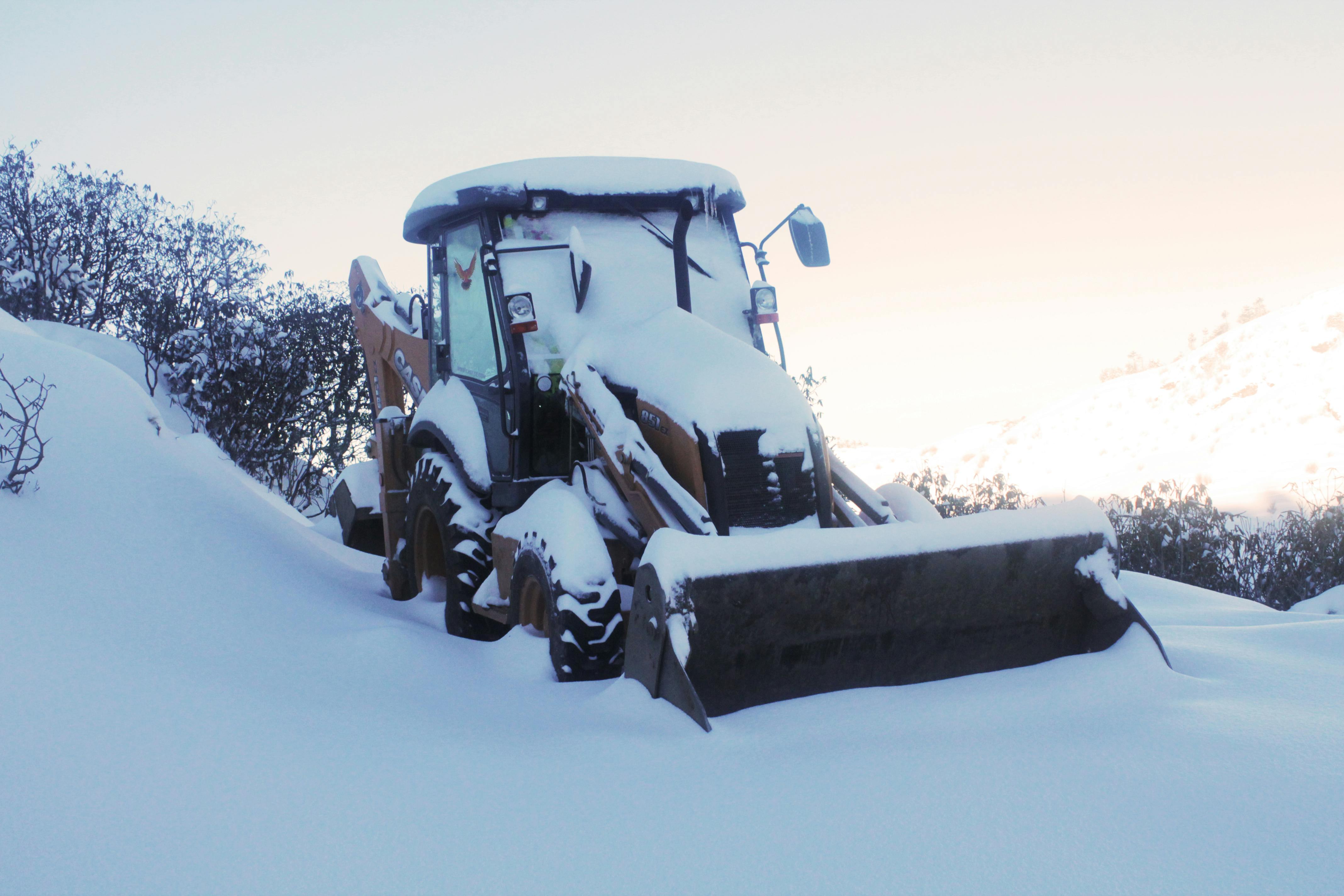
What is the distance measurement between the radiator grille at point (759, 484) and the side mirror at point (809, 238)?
1460 millimetres

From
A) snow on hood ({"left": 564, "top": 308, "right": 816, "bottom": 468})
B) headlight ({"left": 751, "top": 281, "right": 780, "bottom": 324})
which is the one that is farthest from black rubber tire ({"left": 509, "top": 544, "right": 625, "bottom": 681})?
headlight ({"left": 751, "top": 281, "right": 780, "bottom": 324})

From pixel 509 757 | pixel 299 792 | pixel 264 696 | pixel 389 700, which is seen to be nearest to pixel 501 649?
pixel 389 700

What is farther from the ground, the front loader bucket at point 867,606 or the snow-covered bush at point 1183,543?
the front loader bucket at point 867,606

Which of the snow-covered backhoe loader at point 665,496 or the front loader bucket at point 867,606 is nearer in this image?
the front loader bucket at point 867,606

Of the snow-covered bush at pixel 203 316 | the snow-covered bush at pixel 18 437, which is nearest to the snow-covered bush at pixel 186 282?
the snow-covered bush at pixel 203 316

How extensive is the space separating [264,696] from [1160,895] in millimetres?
2779

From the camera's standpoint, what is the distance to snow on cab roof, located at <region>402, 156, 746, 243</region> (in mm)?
4879

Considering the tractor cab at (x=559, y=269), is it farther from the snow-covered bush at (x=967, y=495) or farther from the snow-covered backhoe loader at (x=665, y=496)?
the snow-covered bush at (x=967, y=495)

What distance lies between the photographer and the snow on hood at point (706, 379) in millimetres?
3912

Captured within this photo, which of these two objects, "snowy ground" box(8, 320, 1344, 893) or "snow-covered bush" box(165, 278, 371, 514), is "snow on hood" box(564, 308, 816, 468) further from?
"snow-covered bush" box(165, 278, 371, 514)

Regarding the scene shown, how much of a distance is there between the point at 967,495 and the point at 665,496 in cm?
746

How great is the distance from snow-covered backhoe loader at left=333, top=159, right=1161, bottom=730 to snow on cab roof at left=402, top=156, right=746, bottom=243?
0.01m

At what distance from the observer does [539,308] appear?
15.9ft

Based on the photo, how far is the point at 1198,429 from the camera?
1956 centimetres
